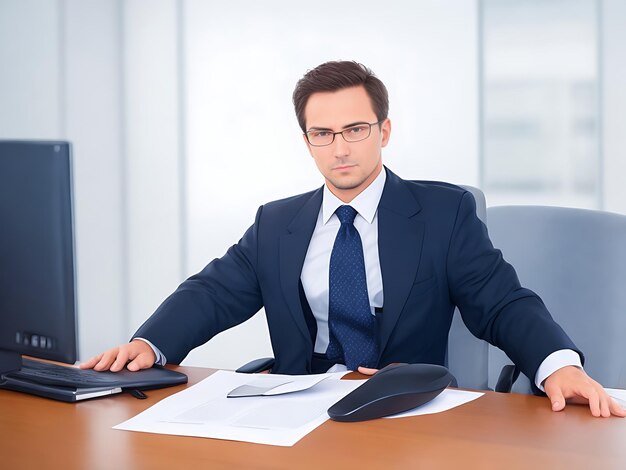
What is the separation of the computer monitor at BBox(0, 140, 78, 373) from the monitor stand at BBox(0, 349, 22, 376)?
0.19m

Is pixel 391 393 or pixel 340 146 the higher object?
pixel 340 146

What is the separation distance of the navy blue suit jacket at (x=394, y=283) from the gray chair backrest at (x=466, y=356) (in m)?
0.15

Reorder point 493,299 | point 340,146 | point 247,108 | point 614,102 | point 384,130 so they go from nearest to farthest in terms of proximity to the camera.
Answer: point 493,299
point 340,146
point 384,130
point 614,102
point 247,108

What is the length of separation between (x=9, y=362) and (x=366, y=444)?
31.1 inches

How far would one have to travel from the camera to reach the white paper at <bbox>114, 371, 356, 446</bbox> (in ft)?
3.88

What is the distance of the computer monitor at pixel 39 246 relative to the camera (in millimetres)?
1283

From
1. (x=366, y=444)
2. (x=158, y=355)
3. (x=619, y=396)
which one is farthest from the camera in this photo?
(x=158, y=355)

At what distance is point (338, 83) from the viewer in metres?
2.01

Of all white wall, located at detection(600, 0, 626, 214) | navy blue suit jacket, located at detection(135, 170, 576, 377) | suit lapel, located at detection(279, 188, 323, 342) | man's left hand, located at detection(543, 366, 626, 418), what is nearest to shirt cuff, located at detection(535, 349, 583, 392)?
man's left hand, located at detection(543, 366, 626, 418)

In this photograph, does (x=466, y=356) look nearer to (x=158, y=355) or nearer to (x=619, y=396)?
(x=619, y=396)

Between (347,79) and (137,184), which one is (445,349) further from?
(137,184)

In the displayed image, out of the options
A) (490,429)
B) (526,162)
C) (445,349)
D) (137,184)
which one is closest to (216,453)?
(490,429)

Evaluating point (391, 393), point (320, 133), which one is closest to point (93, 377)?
point (391, 393)

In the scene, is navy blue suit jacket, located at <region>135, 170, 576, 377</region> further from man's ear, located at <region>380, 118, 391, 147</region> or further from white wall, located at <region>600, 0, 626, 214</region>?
white wall, located at <region>600, 0, 626, 214</region>
